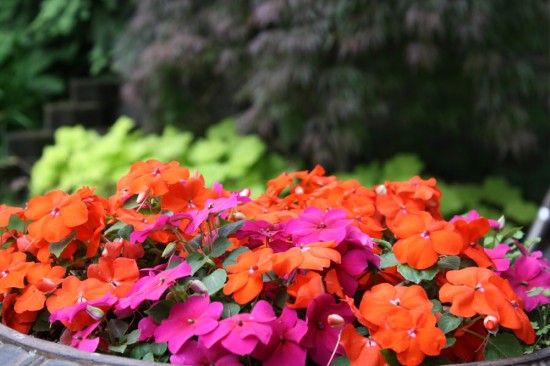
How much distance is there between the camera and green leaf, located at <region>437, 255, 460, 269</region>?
2.95 feet

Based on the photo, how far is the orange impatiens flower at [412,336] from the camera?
779 millimetres

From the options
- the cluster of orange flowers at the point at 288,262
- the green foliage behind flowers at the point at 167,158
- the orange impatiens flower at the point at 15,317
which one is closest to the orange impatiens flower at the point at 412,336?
the cluster of orange flowers at the point at 288,262

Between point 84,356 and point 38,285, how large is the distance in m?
0.19

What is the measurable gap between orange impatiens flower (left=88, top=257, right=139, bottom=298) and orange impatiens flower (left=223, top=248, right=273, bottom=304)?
0.45 ft

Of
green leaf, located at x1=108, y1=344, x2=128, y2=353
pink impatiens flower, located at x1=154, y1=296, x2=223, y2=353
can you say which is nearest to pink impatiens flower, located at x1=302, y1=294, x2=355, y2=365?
pink impatiens flower, located at x1=154, y1=296, x2=223, y2=353

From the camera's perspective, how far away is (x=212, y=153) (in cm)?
346

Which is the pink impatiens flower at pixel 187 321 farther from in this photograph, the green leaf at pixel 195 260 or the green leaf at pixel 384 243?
the green leaf at pixel 384 243

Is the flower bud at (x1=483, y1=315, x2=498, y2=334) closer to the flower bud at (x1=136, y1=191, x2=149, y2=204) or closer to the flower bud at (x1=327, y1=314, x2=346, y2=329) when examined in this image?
the flower bud at (x1=327, y1=314, x2=346, y2=329)

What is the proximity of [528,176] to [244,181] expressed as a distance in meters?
1.83

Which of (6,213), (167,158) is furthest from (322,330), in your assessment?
(167,158)

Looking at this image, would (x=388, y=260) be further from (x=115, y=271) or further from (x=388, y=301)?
(x=115, y=271)

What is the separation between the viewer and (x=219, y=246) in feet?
2.95

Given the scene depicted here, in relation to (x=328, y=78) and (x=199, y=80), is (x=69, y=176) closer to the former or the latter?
(x=199, y=80)

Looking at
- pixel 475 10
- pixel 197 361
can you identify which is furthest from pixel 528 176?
pixel 197 361
